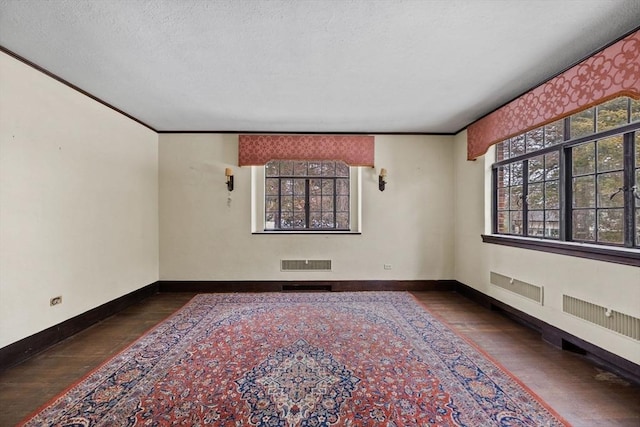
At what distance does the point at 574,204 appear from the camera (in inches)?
111

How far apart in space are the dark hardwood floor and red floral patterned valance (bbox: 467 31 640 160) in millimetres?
2122

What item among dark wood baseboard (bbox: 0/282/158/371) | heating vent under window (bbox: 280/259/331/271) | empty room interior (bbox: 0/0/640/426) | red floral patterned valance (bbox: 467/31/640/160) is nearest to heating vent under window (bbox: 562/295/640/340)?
empty room interior (bbox: 0/0/640/426)

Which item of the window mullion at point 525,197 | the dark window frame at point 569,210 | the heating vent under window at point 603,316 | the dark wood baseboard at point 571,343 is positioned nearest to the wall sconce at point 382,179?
the dark window frame at point 569,210

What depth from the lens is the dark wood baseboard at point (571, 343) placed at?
220cm

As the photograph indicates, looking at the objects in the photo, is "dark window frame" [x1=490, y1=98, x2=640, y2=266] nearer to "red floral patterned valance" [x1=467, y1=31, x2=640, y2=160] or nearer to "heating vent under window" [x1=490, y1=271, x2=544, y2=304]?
"red floral patterned valance" [x1=467, y1=31, x2=640, y2=160]

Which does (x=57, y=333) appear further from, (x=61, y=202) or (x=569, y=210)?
(x=569, y=210)

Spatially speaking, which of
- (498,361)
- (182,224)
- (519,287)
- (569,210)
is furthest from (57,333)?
(569,210)

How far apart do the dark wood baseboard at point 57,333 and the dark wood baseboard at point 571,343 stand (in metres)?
4.90

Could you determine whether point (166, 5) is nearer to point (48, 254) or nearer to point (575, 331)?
point (48, 254)

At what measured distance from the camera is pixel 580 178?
9.04ft

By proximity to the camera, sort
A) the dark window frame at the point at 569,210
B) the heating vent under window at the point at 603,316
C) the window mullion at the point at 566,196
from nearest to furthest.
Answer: the heating vent under window at the point at 603,316
the dark window frame at the point at 569,210
the window mullion at the point at 566,196

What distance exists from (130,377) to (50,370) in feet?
2.49

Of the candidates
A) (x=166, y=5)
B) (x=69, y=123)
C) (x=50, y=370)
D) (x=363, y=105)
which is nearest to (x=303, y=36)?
(x=166, y=5)

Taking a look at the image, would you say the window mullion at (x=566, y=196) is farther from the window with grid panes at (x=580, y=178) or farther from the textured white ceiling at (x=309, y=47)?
the textured white ceiling at (x=309, y=47)
